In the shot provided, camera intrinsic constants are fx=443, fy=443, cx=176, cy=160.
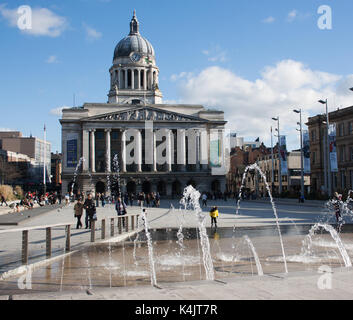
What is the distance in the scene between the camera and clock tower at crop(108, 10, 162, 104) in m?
108

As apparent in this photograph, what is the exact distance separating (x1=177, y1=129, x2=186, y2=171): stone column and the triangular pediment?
3042 mm

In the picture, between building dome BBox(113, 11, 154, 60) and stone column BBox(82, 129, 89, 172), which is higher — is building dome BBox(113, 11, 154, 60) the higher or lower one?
the higher one

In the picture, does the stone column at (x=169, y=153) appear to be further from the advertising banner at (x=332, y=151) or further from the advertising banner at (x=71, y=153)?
the advertising banner at (x=332, y=151)

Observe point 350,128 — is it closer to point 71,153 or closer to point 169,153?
point 169,153

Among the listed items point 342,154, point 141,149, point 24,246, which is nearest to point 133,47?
point 141,149

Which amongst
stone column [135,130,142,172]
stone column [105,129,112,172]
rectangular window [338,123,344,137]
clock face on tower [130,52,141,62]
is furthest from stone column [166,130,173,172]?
rectangular window [338,123,344,137]

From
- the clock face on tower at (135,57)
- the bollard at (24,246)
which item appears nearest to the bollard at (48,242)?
the bollard at (24,246)

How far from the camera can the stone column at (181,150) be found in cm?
9069

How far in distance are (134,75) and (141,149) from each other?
26148mm

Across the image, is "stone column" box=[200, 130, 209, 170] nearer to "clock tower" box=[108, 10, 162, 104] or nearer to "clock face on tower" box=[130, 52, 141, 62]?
"clock tower" box=[108, 10, 162, 104]

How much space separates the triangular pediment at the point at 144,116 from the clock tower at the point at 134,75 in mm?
16760
